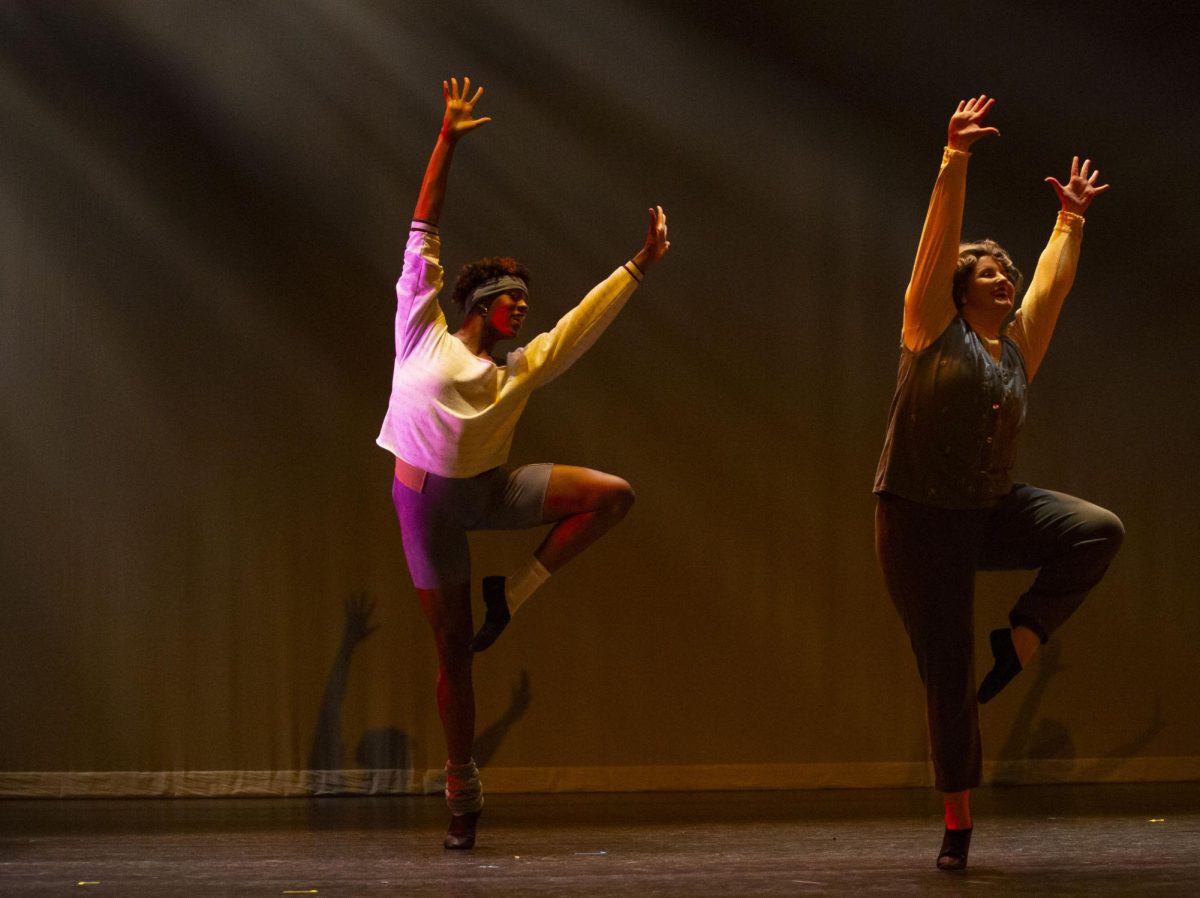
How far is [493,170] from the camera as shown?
4406mm

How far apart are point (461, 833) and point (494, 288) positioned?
1.26m

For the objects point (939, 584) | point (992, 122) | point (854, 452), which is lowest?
point (939, 584)

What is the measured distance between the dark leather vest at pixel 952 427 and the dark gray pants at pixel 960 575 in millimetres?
40

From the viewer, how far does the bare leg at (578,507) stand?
3.01m

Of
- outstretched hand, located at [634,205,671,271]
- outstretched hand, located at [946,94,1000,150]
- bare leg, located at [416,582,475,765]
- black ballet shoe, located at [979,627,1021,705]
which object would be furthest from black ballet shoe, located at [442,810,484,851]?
outstretched hand, located at [946,94,1000,150]

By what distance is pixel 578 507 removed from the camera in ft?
9.92

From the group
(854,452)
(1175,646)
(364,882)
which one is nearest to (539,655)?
(854,452)

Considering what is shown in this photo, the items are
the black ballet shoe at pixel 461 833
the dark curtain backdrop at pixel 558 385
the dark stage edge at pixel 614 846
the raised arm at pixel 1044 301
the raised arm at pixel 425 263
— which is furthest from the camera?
the dark curtain backdrop at pixel 558 385

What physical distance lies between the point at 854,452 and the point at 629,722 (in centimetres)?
123

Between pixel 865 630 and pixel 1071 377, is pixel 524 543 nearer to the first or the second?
pixel 865 630

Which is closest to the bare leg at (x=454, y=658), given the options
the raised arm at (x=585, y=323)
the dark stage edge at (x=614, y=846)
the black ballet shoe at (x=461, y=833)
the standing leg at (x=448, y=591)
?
the standing leg at (x=448, y=591)

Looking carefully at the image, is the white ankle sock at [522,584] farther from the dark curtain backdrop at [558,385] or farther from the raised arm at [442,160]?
the dark curtain backdrop at [558,385]

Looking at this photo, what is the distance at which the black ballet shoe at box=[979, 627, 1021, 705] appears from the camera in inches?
99.4

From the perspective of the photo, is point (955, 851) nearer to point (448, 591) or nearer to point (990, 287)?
point (990, 287)
